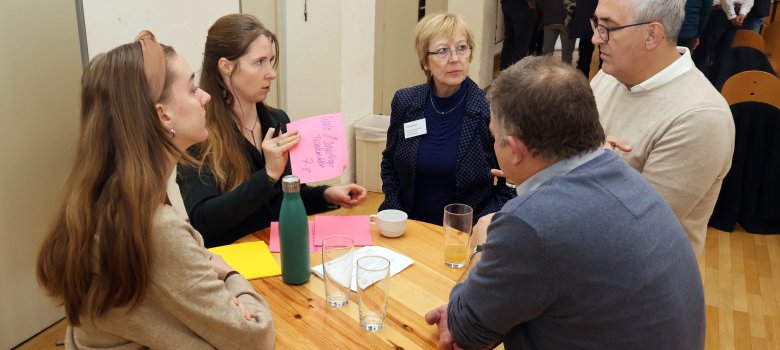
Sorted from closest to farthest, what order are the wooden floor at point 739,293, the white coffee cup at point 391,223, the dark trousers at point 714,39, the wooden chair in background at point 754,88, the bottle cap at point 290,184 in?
the bottle cap at point 290,184 < the white coffee cup at point 391,223 < the wooden floor at point 739,293 < the wooden chair in background at point 754,88 < the dark trousers at point 714,39

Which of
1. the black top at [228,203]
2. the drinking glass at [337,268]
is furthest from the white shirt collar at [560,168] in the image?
the black top at [228,203]

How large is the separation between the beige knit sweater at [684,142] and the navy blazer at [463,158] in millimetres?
620

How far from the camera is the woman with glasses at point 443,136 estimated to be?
7.95 ft

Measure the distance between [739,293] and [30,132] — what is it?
3537 mm

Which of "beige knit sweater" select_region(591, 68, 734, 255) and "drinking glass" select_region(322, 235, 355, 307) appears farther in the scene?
"beige knit sweater" select_region(591, 68, 734, 255)

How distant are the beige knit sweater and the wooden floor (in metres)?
1.09

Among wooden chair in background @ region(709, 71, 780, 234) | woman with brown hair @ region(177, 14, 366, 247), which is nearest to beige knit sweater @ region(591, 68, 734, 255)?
woman with brown hair @ region(177, 14, 366, 247)

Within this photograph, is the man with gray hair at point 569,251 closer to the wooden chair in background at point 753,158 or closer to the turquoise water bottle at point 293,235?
the turquoise water bottle at point 293,235

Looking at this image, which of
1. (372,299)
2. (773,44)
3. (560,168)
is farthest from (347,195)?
(773,44)

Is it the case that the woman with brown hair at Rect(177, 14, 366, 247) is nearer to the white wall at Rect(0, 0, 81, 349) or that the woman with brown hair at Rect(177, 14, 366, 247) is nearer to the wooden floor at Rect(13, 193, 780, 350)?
the white wall at Rect(0, 0, 81, 349)

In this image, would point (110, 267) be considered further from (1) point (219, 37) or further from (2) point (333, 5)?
(2) point (333, 5)

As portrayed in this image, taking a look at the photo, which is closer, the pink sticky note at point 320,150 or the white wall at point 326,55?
the pink sticky note at point 320,150

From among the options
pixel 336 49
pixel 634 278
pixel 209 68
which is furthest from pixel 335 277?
pixel 336 49

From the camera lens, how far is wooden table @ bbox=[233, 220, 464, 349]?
4.19ft
